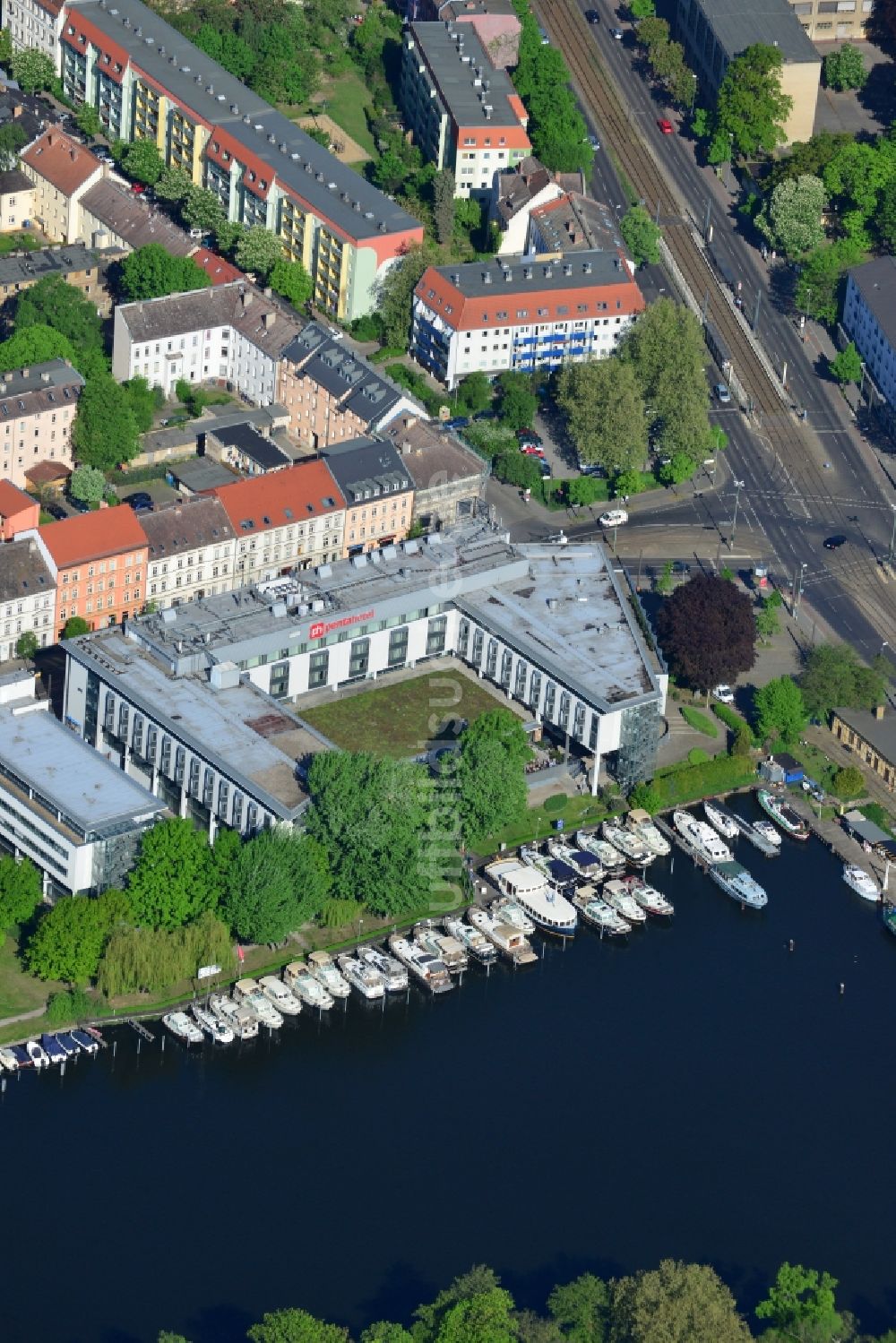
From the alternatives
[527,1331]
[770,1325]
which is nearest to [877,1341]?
[770,1325]

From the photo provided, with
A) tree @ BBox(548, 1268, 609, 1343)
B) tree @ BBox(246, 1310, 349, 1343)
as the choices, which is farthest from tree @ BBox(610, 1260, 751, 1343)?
tree @ BBox(246, 1310, 349, 1343)

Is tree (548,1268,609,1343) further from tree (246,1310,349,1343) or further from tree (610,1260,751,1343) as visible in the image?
tree (246,1310,349,1343)

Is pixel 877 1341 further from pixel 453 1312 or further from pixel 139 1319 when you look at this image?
pixel 139 1319

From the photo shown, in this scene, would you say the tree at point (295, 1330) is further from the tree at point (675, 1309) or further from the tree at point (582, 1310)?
the tree at point (675, 1309)

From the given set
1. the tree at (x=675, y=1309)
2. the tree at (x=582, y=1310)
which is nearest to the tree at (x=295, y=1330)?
the tree at (x=582, y=1310)

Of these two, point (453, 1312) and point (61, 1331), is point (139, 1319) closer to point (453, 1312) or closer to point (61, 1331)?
point (61, 1331)
